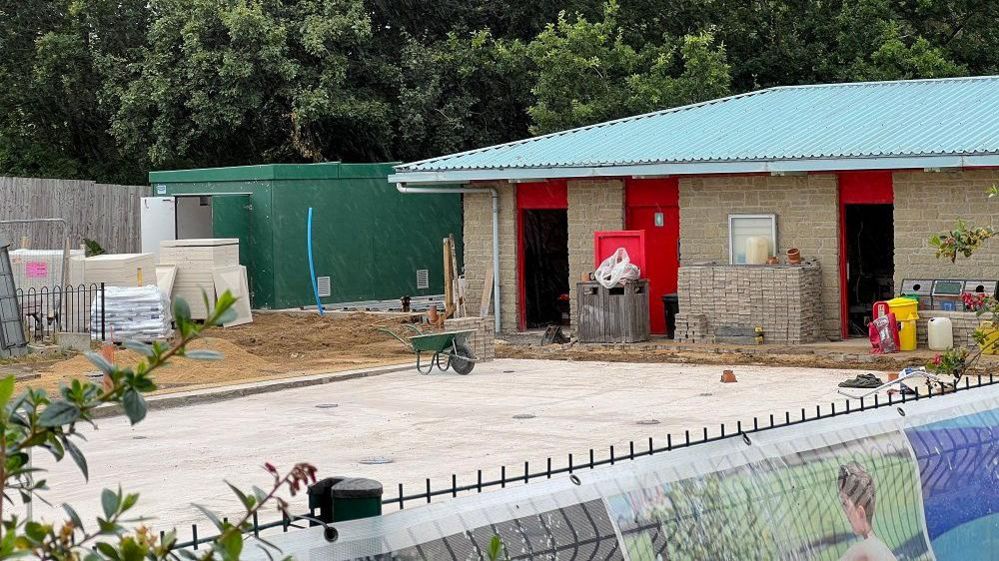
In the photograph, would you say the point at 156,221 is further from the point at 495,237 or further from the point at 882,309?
the point at 882,309

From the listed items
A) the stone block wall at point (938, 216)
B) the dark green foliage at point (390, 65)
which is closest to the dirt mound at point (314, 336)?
the stone block wall at point (938, 216)

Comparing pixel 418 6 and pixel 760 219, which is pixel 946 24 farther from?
pixel 760 219

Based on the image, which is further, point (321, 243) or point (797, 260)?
point (321, 243)

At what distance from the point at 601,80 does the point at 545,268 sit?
28.9 ft

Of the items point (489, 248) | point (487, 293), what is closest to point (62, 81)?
point (489, 248)

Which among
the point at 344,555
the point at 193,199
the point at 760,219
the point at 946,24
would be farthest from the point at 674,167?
the point at 344,555

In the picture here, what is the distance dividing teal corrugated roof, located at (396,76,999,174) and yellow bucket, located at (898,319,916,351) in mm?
2555

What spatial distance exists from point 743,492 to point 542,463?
28.9ft

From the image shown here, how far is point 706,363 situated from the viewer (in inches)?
974

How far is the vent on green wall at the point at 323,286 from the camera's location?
34.7 metres

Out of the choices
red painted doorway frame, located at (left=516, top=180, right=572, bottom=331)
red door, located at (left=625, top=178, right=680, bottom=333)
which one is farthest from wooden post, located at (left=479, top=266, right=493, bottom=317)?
red door, located at (left=625, top=178, right=680, bottom=333)

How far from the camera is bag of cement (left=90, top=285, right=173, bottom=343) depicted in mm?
27953

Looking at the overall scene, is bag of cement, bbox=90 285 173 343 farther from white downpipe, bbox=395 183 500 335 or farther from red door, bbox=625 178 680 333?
red door, bbox=625 178 680 333

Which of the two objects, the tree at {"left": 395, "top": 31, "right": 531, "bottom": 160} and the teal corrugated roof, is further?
the tree at {"left": 395, "top": 31, "right": 531, "bottom": 160}
